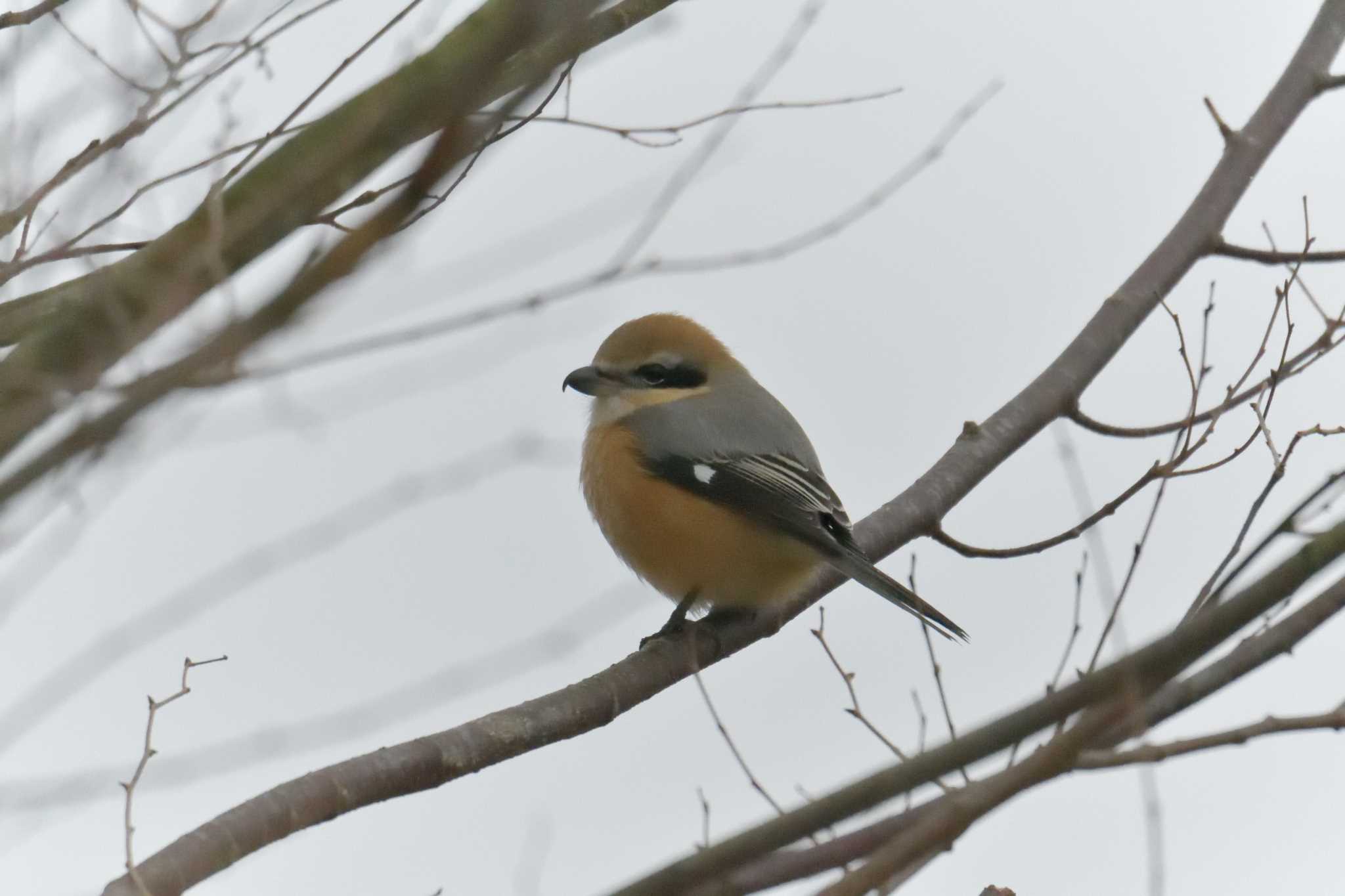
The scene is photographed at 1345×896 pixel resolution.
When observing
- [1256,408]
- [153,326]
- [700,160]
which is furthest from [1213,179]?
[153,326]

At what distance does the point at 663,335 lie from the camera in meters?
6.46

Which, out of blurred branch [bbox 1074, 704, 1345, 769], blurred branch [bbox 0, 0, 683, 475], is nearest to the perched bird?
blurred branch [bbox 1074, 704, 1345, 769]

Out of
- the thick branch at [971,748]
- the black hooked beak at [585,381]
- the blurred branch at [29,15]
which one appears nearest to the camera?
the thick branch at [971,748]

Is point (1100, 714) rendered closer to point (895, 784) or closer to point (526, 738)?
point (895, 784)

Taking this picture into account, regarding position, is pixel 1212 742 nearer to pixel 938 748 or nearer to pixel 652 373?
pixel 938 748

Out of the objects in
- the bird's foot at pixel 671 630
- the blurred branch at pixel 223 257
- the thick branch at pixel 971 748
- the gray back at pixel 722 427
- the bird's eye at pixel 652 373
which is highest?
the bird's eye at pixel 652 373

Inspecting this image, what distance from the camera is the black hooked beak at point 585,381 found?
6320 millimetres

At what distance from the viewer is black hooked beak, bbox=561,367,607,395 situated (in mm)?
6320

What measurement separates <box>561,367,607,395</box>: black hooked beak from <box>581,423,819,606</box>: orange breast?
38 cm

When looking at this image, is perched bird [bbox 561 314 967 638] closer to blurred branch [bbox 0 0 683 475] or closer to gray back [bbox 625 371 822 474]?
gray back [bbox 625 371 822 474]

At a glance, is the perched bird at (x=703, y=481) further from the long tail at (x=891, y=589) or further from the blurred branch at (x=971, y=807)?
the blurred branch at (x=971, y=807)

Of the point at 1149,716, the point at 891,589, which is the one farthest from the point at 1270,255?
the point at 1149,716

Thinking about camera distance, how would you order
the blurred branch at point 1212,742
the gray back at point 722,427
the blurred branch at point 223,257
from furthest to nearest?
1. the gray back at point 722,427
2. the blurred branch at point 1212,742
3. the blurred branch at point 223,257

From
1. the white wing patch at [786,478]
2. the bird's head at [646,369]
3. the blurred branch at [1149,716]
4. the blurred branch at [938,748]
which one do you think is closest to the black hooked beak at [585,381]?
the bird's head at [646,369]
